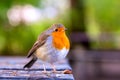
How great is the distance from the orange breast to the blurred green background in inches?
257

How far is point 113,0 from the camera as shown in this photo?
12.8m

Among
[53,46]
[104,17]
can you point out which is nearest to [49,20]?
[104,17]

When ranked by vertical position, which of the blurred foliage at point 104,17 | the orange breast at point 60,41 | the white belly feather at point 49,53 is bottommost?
the blurred foliage at point 104,17

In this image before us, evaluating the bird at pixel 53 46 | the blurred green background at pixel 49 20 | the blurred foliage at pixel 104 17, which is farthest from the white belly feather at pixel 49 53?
the blurred foliage at pixel 104 17

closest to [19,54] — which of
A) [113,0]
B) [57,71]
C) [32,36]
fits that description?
[32,36]

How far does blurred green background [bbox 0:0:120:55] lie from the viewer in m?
11.5

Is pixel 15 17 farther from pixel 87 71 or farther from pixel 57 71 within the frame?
pixel 57 71

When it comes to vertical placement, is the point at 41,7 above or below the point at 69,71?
below

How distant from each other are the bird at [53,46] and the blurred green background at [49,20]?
6438mm

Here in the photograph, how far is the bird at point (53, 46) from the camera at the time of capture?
173 inches

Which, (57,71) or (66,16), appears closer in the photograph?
(57,71)

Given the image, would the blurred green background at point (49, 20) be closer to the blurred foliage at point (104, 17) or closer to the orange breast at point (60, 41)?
the blurred foliage at point (104, 17)

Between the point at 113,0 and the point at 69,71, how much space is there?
348 inches

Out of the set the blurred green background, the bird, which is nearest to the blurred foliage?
the blurred green background
